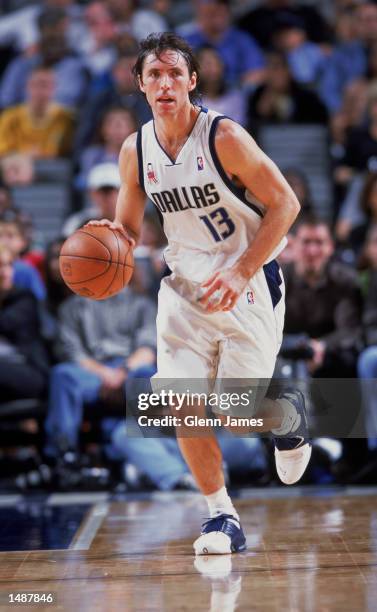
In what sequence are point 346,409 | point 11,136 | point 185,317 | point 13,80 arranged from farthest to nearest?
point 13,80 → point 11,136 → point 346,409 → point 185,317

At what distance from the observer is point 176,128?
15.2 ft

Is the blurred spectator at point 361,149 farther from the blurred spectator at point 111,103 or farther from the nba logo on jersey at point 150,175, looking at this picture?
the nba logo on jersey at point 150,175

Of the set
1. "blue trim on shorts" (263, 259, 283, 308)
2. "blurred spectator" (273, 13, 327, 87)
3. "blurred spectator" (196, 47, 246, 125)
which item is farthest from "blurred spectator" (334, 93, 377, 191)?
"blue trim on shorts" (263, 259, 283, 308)

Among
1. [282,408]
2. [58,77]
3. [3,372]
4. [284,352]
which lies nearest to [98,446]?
[3,372]

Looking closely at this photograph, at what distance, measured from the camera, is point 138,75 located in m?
4.69

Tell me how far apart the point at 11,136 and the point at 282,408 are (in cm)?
594

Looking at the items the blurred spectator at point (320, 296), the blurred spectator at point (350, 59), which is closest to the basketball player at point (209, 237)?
the blurred spectator at point (320, 296)

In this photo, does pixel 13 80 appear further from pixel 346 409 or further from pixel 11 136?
pixel 346 409

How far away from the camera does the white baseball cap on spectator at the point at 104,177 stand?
8.23 meters

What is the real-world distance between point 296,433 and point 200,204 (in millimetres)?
1109

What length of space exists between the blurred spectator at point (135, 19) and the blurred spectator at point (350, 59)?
1.80 metres

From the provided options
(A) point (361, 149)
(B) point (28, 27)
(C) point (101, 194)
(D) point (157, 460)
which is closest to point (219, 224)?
(D) point (157, 460)

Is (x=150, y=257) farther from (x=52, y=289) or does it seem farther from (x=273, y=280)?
(x=273, y=280)

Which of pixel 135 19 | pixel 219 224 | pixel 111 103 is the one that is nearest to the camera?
pixel 219 224
